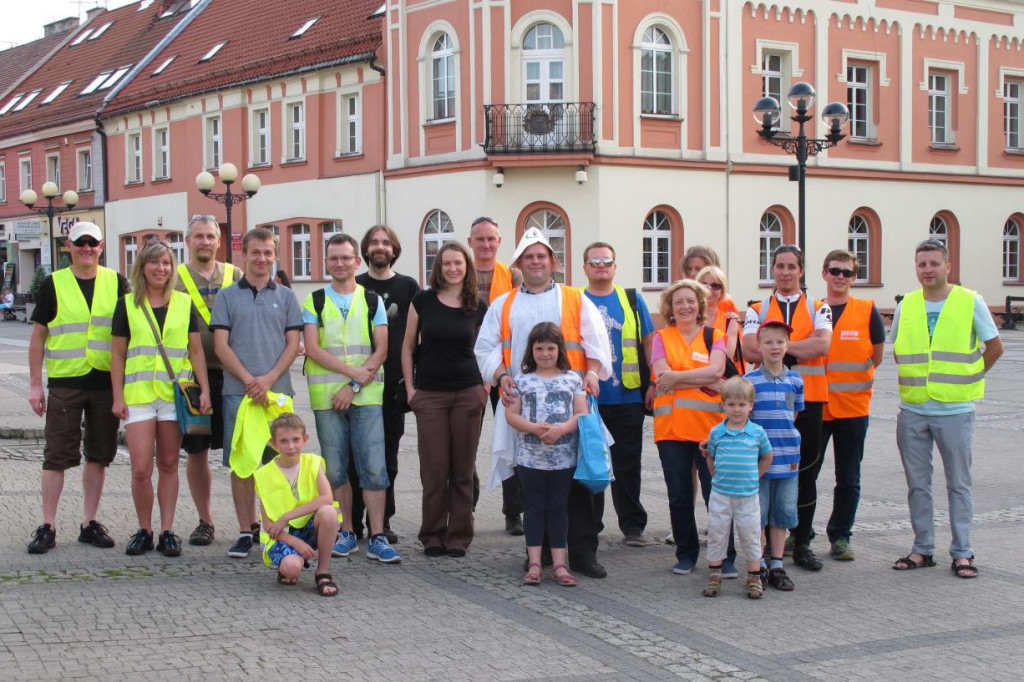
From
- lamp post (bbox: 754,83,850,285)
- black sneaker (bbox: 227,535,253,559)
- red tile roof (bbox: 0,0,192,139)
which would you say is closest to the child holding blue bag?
black sneaker (bbox: 227,535,253,559)

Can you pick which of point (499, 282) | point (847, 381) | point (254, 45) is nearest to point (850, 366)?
point (847, 381)

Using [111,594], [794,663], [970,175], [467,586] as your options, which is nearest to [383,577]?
[467,586]

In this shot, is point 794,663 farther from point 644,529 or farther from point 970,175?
point 970,175

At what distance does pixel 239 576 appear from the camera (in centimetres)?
688

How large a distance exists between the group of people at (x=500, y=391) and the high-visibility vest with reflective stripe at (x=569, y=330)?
13 mm

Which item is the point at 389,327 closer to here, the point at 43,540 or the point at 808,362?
the point at 43,540

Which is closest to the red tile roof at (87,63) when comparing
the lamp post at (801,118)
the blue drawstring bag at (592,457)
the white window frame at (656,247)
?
the white window frame at (656,247)

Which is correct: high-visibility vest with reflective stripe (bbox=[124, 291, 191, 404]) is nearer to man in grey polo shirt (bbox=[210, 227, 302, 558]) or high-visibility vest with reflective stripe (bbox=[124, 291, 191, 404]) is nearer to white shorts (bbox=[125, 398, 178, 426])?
white shorts (bbox=[125, 398, 178, 426])

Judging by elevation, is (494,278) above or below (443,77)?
below

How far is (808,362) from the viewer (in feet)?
23.6

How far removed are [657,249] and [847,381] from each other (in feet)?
67.2

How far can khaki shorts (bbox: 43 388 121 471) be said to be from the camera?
7.59 metres

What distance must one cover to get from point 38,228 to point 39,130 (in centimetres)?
874

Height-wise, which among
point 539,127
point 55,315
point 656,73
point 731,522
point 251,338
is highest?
point 656,73
